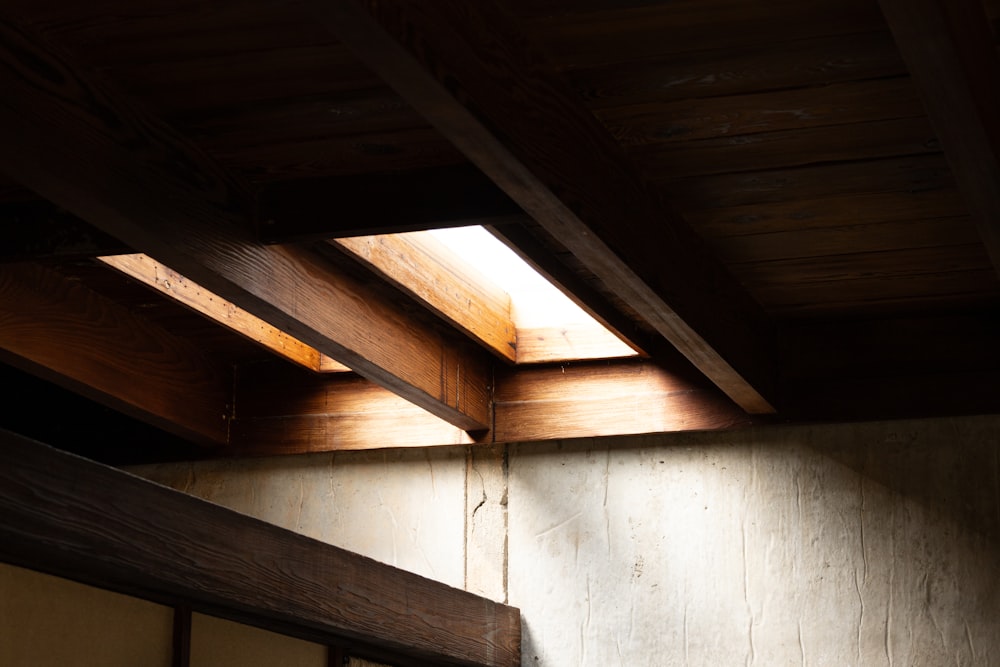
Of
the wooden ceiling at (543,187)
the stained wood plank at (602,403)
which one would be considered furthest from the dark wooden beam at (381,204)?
the stained wood plank at (602,403)

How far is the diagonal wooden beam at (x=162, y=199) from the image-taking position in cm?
220

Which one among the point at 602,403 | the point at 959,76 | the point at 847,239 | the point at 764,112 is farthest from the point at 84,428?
the point at 959,76

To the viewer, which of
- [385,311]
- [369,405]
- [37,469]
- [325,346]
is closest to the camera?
[37,469]

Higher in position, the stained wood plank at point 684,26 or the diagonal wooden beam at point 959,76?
the stained wood plank at point 684,26

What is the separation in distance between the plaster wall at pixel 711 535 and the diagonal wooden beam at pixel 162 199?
0.77 meters

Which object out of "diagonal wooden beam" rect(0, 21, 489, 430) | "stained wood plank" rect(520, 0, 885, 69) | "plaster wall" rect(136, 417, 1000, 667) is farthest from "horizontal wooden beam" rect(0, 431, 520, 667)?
"stained wood plank" rect(520, 0, 885, 69)

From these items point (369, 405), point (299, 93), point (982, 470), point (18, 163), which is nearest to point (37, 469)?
point (18, 163)

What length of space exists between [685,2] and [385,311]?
5.54 ft

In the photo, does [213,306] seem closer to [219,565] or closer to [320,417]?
[320,417]

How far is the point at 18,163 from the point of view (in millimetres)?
2178

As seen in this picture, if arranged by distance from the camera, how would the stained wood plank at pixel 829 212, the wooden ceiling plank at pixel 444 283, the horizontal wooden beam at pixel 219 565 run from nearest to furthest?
the horizontal wooden beam at pixel 219 565, the stained wood plank at pixel 829 212, the wooden ceiling plank at pixel 444 283

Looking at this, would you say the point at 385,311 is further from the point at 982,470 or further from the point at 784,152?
the point at 982,470

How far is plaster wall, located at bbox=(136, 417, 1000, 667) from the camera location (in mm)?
3719

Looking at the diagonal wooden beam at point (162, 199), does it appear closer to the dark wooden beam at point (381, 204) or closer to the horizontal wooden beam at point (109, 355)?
the dark wooden beam at point (381, 204)
